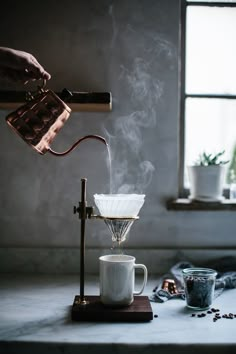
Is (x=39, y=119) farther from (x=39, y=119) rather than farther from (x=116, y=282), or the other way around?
(x=116, y=282)

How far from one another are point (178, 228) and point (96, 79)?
71 cm

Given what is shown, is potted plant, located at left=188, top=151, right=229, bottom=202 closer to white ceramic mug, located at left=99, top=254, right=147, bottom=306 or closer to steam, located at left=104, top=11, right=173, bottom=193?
steam, located at left=104, top=11, right=173, bottom=193

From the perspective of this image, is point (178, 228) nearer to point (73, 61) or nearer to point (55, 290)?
point (55, 290)

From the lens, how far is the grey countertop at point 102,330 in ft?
3.29

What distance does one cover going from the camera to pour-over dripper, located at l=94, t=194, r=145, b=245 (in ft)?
3.99

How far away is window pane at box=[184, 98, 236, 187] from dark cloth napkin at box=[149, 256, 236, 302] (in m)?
0.45

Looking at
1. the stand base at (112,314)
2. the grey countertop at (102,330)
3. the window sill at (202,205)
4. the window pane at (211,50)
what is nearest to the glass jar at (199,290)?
the grey countertop at (102,330)

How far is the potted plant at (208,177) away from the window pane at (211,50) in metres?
0.33

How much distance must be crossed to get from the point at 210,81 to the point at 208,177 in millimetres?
452

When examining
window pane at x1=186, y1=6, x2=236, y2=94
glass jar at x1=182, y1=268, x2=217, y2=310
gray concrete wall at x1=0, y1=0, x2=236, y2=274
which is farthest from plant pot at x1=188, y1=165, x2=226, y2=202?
glass jar at x1=182, y1=268, x2=217, y2=310

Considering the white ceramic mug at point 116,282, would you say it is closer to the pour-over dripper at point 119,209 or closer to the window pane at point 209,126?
the pour-over dripper at point 119,209

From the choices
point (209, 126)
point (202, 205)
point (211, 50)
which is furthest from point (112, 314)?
point (211, 50)

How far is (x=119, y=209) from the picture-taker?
123cm

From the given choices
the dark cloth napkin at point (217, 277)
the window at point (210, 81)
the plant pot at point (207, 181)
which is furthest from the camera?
the window at point (210, 81)
